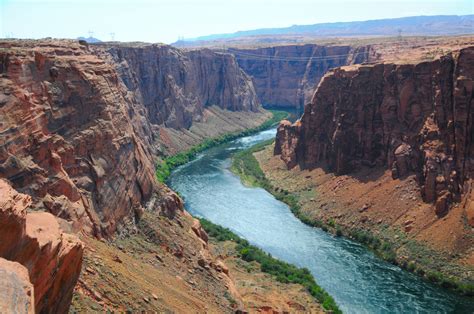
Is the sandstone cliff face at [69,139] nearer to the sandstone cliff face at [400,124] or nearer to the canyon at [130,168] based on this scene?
the canyon at [130,168]

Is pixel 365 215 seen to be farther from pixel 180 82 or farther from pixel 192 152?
pixel 180 82

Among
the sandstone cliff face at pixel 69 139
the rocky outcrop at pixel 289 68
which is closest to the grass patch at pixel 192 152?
the rocky outcrop at pixel 289 68

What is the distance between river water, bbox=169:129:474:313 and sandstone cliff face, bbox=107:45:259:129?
84.9 ft

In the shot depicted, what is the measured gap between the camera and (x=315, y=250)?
55.4 metres

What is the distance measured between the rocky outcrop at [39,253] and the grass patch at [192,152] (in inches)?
2466

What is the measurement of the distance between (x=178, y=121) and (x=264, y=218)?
55462mm

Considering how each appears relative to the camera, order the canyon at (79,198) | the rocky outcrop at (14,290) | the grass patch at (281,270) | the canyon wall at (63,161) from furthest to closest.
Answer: the grass patch at (281,270)
the canyon wall at (63,161)
the canyon at (79,198)
the rocky outcrop at (14,290)

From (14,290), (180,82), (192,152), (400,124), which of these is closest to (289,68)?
(180,82)

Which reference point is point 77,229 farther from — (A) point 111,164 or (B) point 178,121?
(B) point 178,121

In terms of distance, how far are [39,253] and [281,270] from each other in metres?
33.1

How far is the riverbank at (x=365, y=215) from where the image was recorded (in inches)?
1914

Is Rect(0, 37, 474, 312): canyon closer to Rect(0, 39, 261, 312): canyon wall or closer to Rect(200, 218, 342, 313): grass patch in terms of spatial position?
Rect(0, 39, 261, 312): canyon wall

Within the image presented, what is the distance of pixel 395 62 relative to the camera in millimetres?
69188

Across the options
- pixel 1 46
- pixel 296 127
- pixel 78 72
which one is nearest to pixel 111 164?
pixel 78 72
